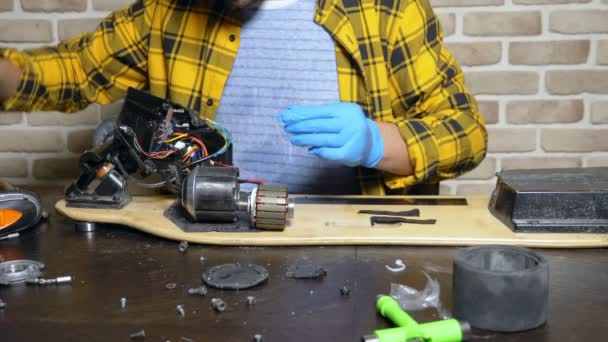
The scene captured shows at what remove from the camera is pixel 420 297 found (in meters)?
0.75

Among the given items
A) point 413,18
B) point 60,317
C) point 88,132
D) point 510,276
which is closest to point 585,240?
point 510,276

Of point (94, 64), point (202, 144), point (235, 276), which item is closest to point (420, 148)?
point (202, 144)

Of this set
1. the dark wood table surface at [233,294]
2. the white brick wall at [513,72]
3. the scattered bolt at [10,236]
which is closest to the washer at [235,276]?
the dark wood table surface at [233,294]

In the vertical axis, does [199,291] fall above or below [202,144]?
below

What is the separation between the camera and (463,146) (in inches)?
48.9

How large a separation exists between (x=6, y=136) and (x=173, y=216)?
103 cm

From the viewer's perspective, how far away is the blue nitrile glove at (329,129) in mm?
1019

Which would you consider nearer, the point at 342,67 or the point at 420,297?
the point at 420,297

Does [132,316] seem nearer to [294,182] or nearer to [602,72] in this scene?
[294,182]

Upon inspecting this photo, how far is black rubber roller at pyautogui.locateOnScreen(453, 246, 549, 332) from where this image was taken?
0.66 m

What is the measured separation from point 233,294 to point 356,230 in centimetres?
25

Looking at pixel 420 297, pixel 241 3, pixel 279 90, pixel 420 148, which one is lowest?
pixel 420 297

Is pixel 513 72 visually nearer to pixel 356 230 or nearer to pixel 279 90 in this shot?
pixel 279 90

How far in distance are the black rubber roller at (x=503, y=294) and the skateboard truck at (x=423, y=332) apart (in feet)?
0.10
